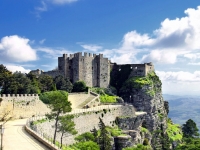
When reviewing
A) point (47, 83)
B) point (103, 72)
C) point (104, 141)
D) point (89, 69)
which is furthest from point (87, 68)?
point (104, 141)

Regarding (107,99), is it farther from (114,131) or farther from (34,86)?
(34,86)

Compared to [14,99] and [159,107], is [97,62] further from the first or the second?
[14,99]

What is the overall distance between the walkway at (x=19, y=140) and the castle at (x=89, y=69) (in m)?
36.7

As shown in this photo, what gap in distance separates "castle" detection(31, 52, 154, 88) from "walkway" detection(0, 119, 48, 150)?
36720 mm

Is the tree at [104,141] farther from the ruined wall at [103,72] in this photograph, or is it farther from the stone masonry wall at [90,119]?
the ruined wall at [103,72]

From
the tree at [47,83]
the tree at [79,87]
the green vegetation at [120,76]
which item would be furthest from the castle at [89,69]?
the tree at [47,83]

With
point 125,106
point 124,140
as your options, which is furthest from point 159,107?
point 124,140

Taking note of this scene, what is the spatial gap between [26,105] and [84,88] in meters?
23.5

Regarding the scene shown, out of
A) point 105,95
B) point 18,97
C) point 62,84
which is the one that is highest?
point 62,84

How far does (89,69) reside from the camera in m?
69.5

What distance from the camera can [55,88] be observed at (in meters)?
57.4

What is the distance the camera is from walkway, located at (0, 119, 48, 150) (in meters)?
23.2

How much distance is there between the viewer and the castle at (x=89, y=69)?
67250 millimetres

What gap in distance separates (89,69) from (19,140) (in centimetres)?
4481
